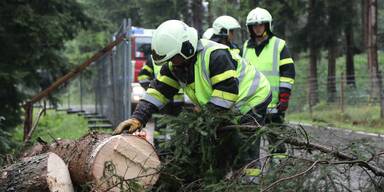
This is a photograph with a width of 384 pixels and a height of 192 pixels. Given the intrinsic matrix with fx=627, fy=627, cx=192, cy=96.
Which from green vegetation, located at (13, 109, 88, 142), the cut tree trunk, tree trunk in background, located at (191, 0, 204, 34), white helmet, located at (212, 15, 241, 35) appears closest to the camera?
the cut tree trunk

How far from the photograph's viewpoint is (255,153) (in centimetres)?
491

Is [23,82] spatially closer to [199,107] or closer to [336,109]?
[199,107]

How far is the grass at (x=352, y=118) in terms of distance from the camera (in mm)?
14750

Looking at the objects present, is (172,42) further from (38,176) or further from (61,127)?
(61,127)

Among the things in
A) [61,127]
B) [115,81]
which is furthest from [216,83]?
[61,127]

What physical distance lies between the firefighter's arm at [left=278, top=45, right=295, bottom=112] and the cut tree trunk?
2.06 m

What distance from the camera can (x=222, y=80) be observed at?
4.86m

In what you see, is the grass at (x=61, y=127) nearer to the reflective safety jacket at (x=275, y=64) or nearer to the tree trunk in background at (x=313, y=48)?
the reflective safety jacket at (x=275, y=64)

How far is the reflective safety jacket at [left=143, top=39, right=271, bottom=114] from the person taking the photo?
16.0 feet

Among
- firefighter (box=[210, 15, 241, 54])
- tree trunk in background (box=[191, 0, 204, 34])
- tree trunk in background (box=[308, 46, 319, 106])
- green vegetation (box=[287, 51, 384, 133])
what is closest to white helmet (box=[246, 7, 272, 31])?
firefighter (box=[210, 15, 241, 54])

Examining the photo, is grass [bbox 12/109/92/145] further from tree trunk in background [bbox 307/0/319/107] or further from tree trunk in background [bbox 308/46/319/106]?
tree trunk in background [bbox 307/0/319/107]

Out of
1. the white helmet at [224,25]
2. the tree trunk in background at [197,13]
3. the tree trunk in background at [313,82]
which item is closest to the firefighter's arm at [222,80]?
the white helmet at [224,25]

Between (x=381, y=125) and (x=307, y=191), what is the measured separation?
433 inches

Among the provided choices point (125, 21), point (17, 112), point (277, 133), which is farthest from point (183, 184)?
point (17, 112)
